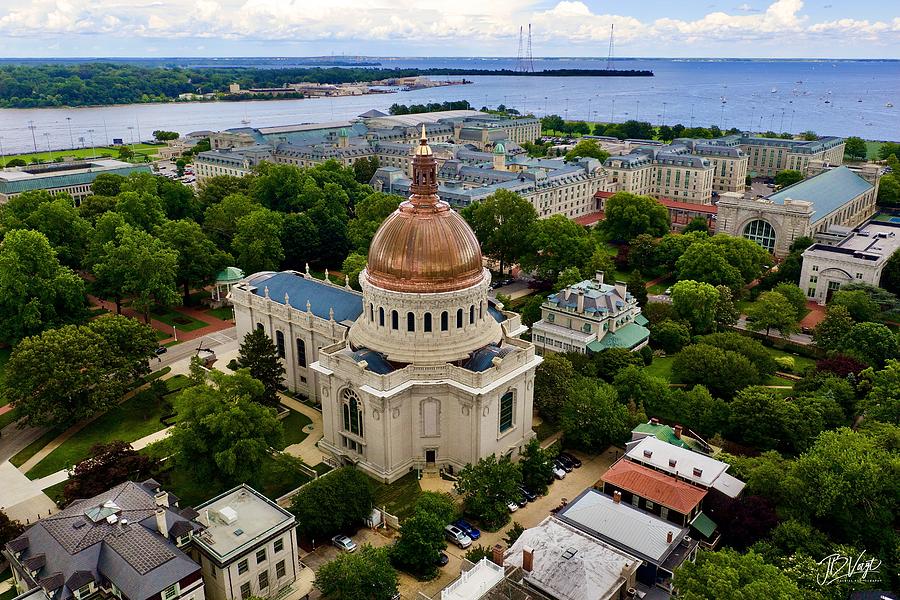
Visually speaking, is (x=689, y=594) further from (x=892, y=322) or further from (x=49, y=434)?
(x=892, y=322)

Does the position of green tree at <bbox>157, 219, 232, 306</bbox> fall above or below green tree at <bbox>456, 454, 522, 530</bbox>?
above

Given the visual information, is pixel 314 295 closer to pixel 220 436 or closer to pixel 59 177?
pixel 220 436

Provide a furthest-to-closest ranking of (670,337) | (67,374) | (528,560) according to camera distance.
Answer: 1. (670,337)
2. (67,374)
3. (528,560)

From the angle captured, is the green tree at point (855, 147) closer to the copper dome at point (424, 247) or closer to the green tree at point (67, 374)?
the copper dome at point (424, 247)

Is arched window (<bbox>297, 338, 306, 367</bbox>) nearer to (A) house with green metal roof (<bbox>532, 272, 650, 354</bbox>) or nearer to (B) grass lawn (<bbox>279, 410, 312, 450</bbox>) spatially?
(B) grass lawn (<bbox>279, 410, 312, 450</bbox>)

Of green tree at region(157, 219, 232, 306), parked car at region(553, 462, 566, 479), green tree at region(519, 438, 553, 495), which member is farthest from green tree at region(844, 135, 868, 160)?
green tree at region(519, 438, 553, 495)

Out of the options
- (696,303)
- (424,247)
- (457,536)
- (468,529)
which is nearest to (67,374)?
(424,247)
